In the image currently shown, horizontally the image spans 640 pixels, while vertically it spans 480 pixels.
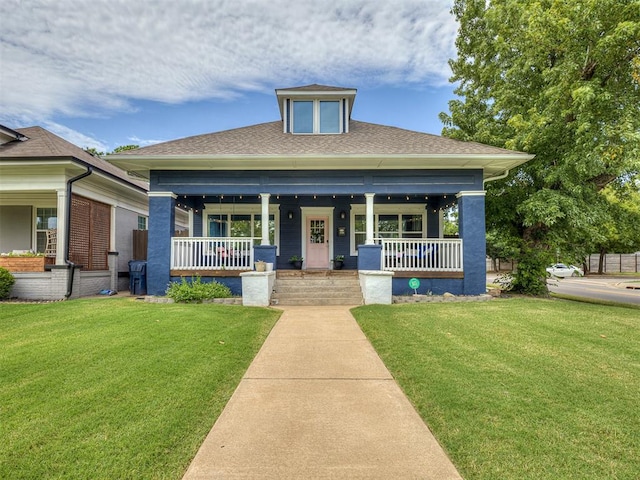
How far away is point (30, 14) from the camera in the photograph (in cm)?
1036

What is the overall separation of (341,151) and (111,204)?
8.44 metres

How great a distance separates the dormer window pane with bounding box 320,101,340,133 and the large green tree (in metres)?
4.66

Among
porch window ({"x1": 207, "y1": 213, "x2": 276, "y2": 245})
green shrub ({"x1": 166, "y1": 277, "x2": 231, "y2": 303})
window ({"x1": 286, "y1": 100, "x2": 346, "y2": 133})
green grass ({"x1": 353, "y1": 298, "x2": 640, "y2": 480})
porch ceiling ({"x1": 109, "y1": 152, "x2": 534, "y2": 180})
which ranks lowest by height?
green grass ({"x1": 353, "y1": 298, "x2": 640, "y2": 480})

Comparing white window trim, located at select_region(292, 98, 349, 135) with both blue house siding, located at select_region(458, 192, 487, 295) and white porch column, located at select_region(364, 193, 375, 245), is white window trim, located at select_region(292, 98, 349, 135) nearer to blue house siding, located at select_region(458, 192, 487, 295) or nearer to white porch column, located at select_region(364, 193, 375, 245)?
white porch column, located at select_region(364, 193, 375, 245)

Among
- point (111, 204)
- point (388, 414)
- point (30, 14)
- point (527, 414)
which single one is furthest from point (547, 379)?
point (30, 14)

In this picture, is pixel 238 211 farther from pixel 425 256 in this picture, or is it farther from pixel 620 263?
pixel 620 263

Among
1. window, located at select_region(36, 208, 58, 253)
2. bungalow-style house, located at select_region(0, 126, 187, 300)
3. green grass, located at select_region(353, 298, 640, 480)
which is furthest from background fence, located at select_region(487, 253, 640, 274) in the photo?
window, located at select_region(36, 208, 58, 253)

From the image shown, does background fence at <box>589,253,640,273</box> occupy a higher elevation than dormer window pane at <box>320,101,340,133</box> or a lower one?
lower

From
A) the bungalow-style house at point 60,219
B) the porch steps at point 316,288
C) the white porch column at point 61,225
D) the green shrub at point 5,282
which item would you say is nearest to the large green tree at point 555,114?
the porch steps at point 316,288

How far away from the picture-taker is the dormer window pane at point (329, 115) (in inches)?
445

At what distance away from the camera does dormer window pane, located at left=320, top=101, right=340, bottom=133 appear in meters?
11.3

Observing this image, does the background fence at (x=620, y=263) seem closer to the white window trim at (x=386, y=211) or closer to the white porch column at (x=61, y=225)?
the white window trim at (x=386, y=211)

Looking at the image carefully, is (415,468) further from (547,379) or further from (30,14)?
(30,14)

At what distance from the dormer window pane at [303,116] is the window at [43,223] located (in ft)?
30.7
